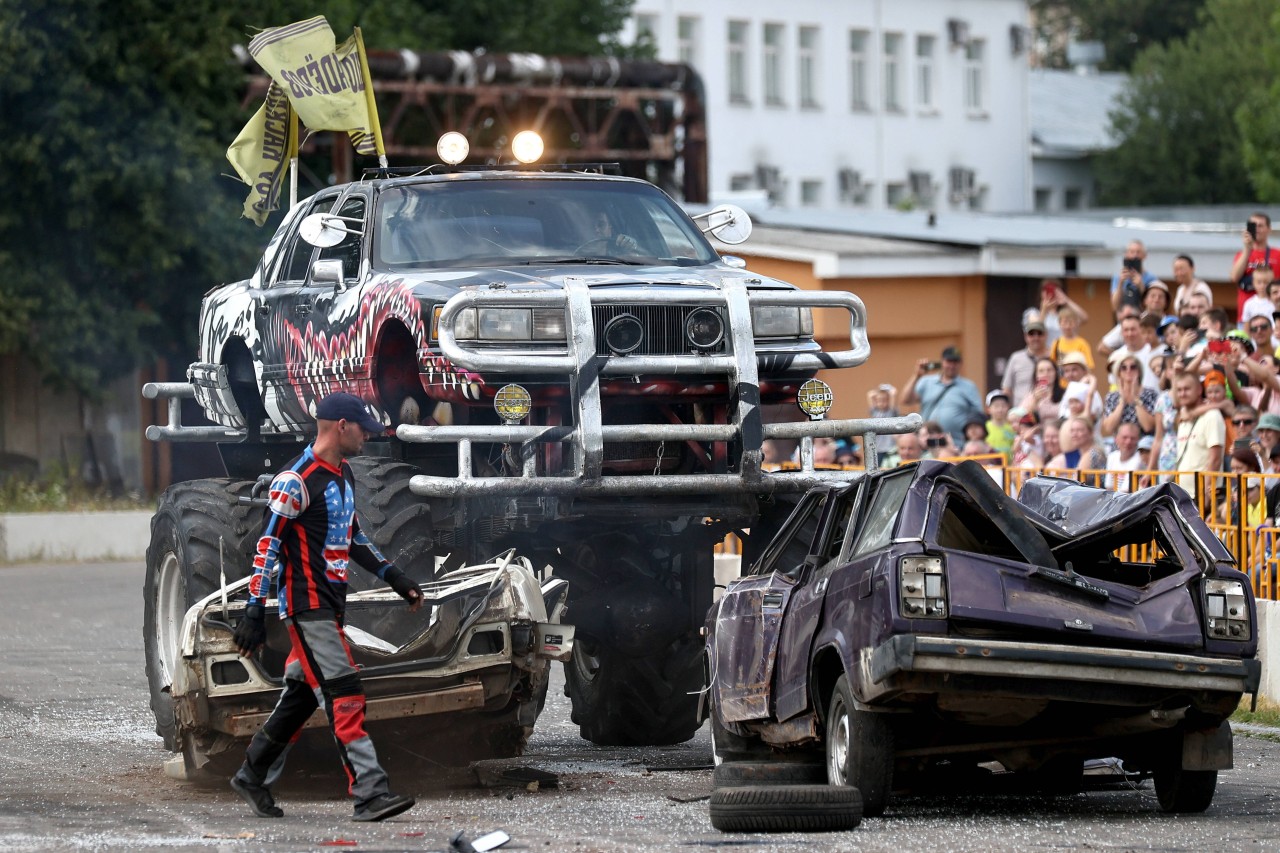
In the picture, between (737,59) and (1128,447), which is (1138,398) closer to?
(1128,447)

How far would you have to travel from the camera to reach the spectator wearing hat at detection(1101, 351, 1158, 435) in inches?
653

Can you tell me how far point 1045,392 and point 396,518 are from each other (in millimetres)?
9426

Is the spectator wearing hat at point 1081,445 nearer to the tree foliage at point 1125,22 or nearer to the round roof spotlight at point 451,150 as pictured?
the round roof spotlight at point 451,150

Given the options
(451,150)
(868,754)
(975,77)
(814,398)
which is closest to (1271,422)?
(814,398)

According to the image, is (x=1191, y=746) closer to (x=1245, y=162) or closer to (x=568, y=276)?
(x=568, y=276)

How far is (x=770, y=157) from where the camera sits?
59.7 m

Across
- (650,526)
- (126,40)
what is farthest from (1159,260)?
(650,526)

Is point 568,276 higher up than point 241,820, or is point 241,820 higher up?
point 568,276

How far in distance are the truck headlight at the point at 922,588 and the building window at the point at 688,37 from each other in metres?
49.9

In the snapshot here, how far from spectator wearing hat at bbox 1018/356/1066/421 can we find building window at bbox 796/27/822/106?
41.9 meters

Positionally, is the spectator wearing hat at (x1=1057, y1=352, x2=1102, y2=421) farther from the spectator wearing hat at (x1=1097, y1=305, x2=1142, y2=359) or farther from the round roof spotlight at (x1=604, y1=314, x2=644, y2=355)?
the round roof spotlight at (x1=604, y1=314, x2=644, y2=355)

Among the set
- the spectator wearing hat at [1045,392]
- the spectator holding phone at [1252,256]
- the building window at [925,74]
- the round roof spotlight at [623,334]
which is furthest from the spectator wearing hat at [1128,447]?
the building window at [925,74]

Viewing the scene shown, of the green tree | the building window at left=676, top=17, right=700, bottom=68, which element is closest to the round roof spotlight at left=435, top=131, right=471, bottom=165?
the building window at left=676, top=17, right=700, bottom=68

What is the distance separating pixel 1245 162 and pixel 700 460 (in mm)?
49636
